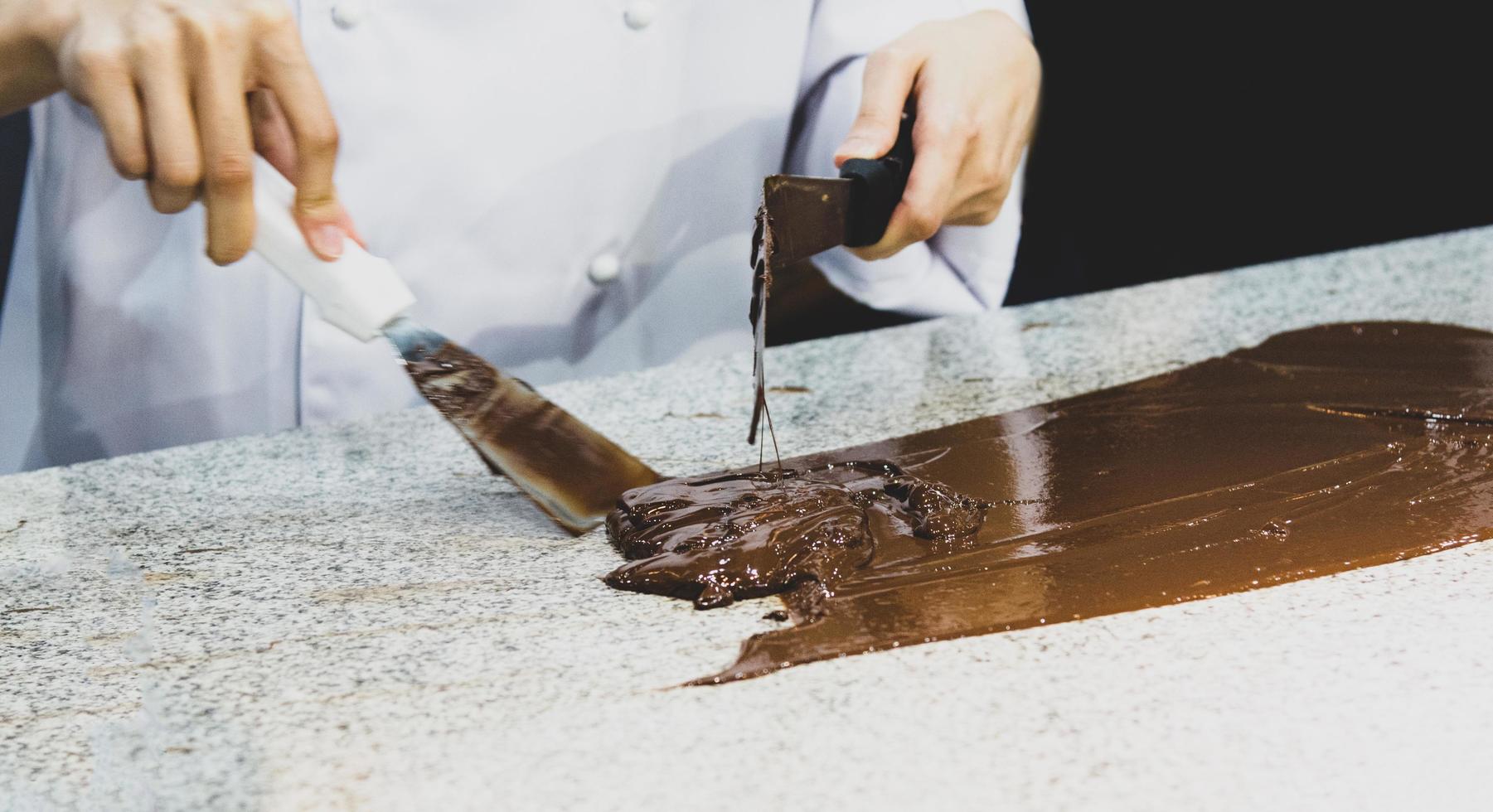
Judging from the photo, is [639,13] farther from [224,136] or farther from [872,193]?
[224,136]

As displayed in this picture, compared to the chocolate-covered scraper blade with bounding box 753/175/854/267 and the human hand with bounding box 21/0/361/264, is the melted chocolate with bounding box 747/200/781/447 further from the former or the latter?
the human hand with bounding box 21/0/361/264

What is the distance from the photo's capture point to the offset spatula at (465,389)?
3.69 feet

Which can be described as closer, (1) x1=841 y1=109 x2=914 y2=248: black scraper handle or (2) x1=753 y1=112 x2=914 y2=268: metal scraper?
(2) x1=753 y1=112 x2=914 y2=268: metal scraper

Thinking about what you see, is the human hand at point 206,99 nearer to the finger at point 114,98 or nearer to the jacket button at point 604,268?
the finger at point 114,98

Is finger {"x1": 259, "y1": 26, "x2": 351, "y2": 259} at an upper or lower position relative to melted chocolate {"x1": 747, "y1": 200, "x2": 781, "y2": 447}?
upper

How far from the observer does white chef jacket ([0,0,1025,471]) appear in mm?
1640

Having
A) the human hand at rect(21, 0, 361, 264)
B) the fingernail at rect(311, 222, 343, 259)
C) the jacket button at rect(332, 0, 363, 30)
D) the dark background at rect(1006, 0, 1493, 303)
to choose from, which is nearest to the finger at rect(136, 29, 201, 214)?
the human hand at rect(21, 0, 361, 264)

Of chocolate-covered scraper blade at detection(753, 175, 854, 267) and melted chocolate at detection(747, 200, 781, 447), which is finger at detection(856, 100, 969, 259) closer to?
chocolate-covered scraper blade at detection(753, 175, 854, 267)

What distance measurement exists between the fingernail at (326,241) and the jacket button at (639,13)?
0.72 metres

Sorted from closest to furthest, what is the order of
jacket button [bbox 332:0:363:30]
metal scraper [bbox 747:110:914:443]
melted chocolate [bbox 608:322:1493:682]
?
melted chocolate [bbox 608:322:1493:682] → metal scraper [bbox 747:110:914:443] → jacket button [bbox 332:0:363:30]

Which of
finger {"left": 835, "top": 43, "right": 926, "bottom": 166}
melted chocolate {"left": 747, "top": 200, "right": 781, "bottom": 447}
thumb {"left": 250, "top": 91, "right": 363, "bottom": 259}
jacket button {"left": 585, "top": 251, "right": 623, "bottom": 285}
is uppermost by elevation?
finger {"left": 835, "top": 43, "right": 926, "bottom": 166}

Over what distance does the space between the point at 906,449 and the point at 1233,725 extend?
0.55m

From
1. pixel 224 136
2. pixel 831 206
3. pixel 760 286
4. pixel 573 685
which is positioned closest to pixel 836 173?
pixel 831 206

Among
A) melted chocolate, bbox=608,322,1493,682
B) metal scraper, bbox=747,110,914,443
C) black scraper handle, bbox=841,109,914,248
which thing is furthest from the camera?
black scraper handle, bbox=841,109,914,248
